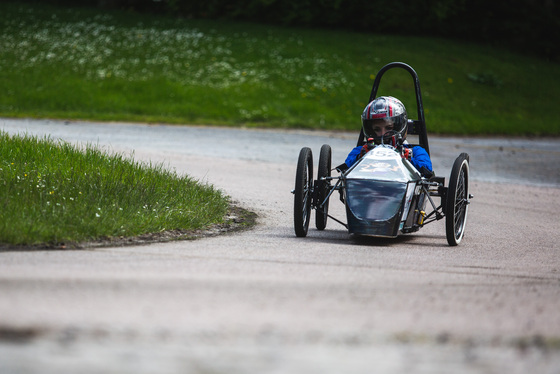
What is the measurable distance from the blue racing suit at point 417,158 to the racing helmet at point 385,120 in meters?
0.22

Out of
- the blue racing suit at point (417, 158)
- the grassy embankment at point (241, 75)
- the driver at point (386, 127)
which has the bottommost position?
the blue racing suit at point (417, 158)

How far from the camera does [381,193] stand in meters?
7.02

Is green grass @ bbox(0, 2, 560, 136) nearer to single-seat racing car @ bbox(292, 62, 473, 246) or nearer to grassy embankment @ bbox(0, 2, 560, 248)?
grassy embankment @ bbox(0, 2, 560, 248)

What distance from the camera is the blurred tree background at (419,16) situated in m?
31.8

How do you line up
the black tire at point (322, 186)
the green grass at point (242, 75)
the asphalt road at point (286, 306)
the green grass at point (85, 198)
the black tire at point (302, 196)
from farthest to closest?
the green grass at point (242, 75)
the black tire at point (322, 186)
the black tire at point (302, 196)
the green grass at point (85, 198)
the asphalt road at point (286, 306)

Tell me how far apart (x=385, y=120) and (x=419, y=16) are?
83.4 feet

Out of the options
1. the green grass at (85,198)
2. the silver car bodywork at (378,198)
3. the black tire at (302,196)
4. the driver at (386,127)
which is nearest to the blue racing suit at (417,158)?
the driver at (386,127)

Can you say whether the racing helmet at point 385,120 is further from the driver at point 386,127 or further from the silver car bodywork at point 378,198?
the silver car bodywork at point 378,198

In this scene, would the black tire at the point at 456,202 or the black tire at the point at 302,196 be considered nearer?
the black tire at the point at 302,196

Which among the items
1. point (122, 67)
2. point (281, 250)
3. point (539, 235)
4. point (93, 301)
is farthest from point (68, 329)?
point (122, 67)

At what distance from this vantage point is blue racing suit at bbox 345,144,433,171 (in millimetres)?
7926

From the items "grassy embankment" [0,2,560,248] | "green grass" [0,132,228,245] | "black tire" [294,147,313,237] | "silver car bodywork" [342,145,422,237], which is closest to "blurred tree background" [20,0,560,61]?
"grassy embankment" [0,2,560,248]

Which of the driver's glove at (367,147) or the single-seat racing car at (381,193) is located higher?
the driver's glove at (367,147)

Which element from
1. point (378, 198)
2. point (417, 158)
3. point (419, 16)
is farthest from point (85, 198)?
point (419, 16)
